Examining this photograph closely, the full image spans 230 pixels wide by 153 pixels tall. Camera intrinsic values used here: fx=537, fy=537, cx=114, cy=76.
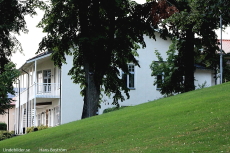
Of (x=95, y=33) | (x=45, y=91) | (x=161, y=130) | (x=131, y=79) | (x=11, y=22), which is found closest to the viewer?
(x=161, y=130)

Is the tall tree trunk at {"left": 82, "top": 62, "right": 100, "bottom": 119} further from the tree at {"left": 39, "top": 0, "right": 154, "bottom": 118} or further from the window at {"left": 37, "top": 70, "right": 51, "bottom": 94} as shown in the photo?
the window at {"left": 37, "top": 70, "right": 51, "bottom": 94}

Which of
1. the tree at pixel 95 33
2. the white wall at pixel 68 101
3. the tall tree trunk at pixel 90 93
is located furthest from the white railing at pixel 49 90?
the tall tree trunk at pixel 90 93

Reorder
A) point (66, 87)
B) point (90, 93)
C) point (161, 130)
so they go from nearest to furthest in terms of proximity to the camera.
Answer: point (161, 130)
point (90, 93)
point (66, 87)

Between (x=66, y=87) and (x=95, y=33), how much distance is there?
1427cm

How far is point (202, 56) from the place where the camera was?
Answer: 121ft

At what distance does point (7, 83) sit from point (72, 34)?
458 centimetres

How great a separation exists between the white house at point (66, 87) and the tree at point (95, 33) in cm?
1086

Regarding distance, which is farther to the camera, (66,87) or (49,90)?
(49,90)

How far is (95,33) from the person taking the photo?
29.8 m

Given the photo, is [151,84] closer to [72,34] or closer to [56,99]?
[56,99]

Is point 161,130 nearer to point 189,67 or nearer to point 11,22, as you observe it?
point 11,22

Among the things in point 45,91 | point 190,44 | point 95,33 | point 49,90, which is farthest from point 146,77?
point 95,33

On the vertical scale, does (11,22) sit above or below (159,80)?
above

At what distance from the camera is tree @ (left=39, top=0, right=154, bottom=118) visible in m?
29.4
